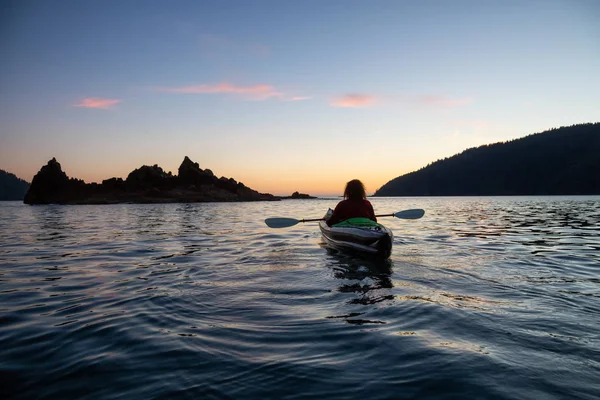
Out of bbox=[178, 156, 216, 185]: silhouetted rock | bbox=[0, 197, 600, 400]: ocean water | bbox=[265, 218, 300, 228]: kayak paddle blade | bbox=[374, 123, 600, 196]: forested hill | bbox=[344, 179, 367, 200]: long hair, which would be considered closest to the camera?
bbox=[0, 197, 600, 400]: ocean water

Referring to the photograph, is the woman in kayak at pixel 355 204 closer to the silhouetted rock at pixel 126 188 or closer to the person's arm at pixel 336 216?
the person's arm at pixel 336 216

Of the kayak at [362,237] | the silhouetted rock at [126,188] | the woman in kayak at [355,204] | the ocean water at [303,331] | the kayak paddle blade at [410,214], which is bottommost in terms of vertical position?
the ocean water at [303,331]

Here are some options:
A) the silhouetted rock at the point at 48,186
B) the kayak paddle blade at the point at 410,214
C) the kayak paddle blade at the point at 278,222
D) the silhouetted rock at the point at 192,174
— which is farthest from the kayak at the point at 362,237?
the silhouetted rock at the point at 48,186

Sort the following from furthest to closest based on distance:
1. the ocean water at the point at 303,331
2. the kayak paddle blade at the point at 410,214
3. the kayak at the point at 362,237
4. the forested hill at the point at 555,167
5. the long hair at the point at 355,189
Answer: the forested hill at the point at 555,167 → the kayak paddle blade at the point at 410,214 → the long hair at the point at 355,189 → the kayak at the point at 362,237 → the ocean water at the point at 303,331

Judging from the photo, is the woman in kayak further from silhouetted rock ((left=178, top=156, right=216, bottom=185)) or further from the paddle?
silhouetted rock ((left=178, top=156, right=216, bottom=185))

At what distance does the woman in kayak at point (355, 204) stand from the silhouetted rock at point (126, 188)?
114 m

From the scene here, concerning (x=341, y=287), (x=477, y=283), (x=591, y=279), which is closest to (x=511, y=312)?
(x=477, y=283)

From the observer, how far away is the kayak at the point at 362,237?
928 cm

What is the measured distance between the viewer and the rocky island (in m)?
115

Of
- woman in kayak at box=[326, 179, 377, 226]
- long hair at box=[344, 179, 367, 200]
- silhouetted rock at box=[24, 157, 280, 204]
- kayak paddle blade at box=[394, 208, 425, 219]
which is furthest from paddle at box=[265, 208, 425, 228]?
silhouetted rock at box=[24, 157, 280, 204]

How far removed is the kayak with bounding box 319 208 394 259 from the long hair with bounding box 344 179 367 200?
3.18 ft

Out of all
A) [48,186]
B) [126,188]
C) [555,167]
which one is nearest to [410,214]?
[126,188]

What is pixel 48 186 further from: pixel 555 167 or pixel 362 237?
pixel 555 167

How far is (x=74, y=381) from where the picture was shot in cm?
303
